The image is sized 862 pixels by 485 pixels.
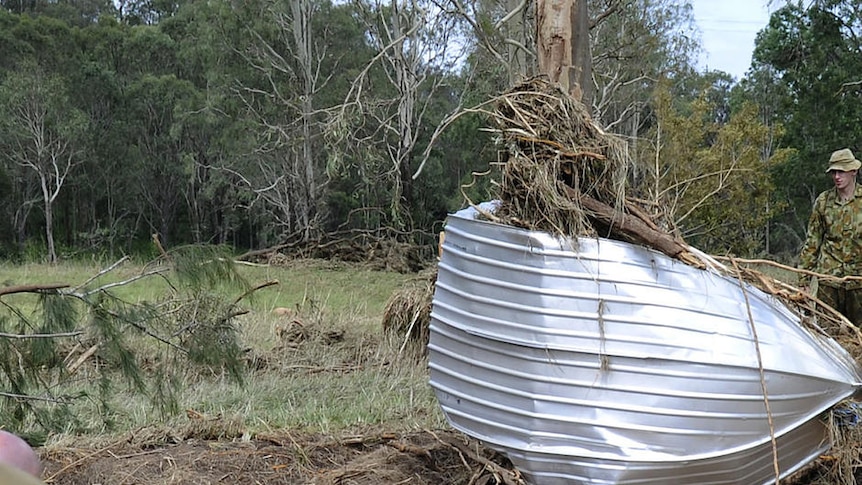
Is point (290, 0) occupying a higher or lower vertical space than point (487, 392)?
higher

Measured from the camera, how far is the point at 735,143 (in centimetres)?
2055

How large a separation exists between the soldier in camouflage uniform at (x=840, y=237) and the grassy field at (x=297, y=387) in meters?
2.78

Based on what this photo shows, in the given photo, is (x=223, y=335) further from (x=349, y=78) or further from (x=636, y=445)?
(x=349, y=78)

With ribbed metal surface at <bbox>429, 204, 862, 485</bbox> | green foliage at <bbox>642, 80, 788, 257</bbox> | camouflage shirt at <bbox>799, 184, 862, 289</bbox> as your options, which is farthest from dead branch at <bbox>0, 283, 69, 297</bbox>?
green foliage at <bbox>642, 80, 788, 257</bbox>

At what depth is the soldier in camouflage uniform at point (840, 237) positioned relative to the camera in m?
5.40

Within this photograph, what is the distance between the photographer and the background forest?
21.3m

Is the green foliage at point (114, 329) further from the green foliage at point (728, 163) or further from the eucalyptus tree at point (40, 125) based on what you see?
the eucalyptus tree at point (40, 125)

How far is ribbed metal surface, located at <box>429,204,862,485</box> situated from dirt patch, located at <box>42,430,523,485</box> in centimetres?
51

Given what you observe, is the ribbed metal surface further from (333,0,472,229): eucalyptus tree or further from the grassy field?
(333,0,472,229): eucalyptus tree

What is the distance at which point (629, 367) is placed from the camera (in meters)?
2.98

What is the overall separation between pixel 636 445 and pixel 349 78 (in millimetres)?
26011

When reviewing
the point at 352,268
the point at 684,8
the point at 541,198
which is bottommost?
the point at 352,268

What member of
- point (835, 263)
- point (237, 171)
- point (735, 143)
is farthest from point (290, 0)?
point (835, 263)

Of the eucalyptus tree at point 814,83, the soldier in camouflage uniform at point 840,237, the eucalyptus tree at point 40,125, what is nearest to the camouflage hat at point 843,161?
the soldier in camouflage uniform at point 840,237
